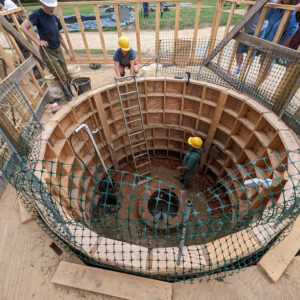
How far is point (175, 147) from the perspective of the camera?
895cm

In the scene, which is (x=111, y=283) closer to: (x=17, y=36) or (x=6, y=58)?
(x=6, y=58)

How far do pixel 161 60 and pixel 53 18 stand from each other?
4.44 m

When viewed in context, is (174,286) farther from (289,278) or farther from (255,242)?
(289,278)

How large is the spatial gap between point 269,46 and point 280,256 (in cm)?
526

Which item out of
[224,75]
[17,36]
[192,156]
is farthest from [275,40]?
[17,36]

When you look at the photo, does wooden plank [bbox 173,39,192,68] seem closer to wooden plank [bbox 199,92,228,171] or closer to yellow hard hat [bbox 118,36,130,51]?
yellow hard hat [bbox 118,36,130,51]

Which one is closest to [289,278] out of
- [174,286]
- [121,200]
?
[174,286]

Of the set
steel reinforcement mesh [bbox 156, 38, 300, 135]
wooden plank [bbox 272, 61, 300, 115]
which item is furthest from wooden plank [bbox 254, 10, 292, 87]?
wooden plank [bbox 272, 61, 300, 115]

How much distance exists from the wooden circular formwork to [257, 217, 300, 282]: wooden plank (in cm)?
28

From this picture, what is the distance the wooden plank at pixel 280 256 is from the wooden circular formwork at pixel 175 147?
28 centimetres

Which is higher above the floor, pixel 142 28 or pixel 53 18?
pixel 53 18

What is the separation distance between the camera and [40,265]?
3.38 metres

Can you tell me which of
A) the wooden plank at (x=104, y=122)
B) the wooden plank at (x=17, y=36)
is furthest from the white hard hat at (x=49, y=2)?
the wooden plank at (x=104, y=122)

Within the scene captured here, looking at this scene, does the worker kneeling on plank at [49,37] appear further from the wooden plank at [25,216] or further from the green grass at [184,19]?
the green grass at [184,19]
